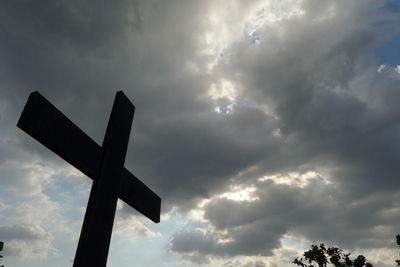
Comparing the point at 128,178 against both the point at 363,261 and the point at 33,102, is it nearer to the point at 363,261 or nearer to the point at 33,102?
the point at 33,102

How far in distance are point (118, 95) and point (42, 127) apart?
5.39 ft

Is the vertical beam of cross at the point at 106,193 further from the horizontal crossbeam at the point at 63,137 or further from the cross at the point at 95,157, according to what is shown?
the horizontal crossbeam at the point at 63,137

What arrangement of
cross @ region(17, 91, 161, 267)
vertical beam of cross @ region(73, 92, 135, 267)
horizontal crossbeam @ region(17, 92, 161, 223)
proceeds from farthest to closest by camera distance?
vertical beam of cross @ region(73, 92, 135, 267)
cross @ region(17, 91, 161, 267)
horizontal crossbeam @ region(17, 92, 161, 223)

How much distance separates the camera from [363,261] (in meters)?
37.2

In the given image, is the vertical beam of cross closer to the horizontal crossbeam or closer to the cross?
the cross

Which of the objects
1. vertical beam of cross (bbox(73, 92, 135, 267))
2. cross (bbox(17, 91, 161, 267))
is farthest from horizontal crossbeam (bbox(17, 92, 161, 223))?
vertical beam of cross (bbox(73, 92, 135, 267))

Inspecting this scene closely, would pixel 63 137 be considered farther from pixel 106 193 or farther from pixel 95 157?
pixel 106 193

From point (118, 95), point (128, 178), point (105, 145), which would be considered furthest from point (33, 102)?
point (128, 178)

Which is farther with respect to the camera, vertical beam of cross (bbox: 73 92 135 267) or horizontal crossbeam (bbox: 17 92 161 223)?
vertical beam of cross (bbox: 73 92 135 267)

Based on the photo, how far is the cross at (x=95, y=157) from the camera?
127 inches

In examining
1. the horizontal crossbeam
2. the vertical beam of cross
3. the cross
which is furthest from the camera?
the vertical beam of cross

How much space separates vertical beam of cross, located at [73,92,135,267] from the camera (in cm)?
342

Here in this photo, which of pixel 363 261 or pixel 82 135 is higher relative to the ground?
pixel 363 261

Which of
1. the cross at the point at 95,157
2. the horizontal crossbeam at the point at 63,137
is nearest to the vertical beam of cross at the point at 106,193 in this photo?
the cross at the point at 95,157
